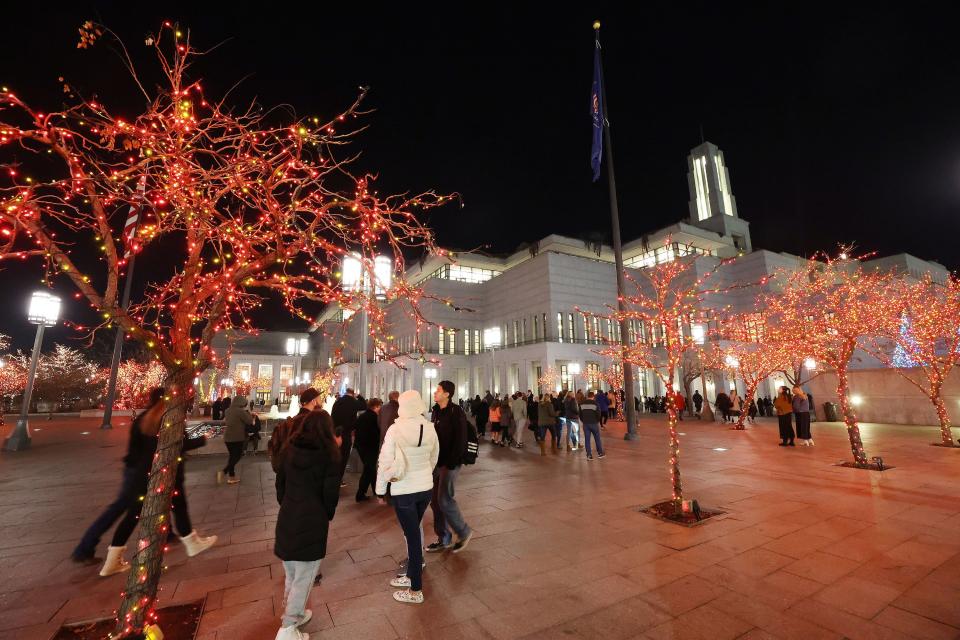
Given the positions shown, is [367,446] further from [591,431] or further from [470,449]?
[591,431]

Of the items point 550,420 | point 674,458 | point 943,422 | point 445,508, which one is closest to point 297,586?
point 445,508

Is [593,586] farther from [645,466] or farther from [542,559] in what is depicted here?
[645,466]

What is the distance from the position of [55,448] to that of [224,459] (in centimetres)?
755

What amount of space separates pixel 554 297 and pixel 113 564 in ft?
130

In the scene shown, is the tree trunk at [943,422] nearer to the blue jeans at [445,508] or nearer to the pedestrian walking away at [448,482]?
the pedestrian walking away at [448,482]

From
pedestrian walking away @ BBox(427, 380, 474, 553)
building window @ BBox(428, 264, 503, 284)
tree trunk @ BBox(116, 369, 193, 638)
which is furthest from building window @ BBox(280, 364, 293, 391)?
tree trunk @ BBox(116, 369, 193, 638)

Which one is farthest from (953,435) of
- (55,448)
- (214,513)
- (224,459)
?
(55,448)

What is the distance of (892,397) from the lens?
1964cm

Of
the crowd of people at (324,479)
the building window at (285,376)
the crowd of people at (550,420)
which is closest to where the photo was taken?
the crowd of people at (324,479)

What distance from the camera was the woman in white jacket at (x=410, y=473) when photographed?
13.0 feet

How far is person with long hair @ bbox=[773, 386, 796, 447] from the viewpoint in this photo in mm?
13367

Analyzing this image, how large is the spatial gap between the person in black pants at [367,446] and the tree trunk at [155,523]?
426cm

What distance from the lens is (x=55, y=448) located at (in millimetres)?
14867

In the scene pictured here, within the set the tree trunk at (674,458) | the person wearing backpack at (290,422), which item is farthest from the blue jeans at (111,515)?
the tree trunk at (674,458)
